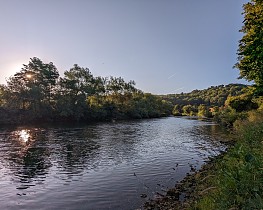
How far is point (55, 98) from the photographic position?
75.9 m

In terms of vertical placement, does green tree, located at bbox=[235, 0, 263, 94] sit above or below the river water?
above

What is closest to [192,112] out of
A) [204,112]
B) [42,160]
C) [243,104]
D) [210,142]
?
[204,112]

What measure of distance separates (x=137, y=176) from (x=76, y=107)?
64.8 m

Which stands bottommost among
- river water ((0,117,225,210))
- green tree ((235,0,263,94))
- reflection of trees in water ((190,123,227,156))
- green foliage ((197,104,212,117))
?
river water ((0,117,225,210))

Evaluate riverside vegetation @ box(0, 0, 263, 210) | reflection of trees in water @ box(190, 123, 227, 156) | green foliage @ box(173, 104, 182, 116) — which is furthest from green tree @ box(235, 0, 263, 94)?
green foliage @ box(173, 104, 182, 116)

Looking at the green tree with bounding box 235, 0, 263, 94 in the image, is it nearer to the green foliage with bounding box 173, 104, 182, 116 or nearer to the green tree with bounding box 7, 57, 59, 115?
the green tree with bounding box 7, 57, 59, 115

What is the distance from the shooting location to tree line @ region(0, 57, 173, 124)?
6594 cm

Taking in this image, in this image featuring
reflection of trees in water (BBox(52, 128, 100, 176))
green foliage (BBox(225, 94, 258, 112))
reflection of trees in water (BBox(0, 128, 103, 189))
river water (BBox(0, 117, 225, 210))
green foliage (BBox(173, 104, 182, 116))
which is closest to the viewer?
river water (BBox(0, 117, 225, 210))

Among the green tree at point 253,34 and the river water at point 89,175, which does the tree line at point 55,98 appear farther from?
the green tree at point 253,34

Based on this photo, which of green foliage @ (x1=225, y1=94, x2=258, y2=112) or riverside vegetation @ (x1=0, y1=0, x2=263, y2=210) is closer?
riverside vegetation @ (x1=0, y1=0, x2=263, y2=210)

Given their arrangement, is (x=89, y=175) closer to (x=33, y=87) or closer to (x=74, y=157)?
(x=74, y=157)

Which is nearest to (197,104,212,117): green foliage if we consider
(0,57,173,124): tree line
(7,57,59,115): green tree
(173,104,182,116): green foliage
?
(173,104,182,116): green foliage

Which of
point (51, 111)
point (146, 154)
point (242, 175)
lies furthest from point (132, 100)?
point (242, 175)

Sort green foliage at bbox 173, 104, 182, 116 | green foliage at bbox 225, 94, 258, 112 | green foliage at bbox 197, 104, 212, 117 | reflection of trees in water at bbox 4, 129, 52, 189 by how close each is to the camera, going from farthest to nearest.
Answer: green foliage at bbox 173, 104, 182, 116
green foliage at bbox 197, 104, 212, 117
green foliage at bbox 225, 94, 258, 112
reflection of trees in water at bbox 4, 129, 52, 189
